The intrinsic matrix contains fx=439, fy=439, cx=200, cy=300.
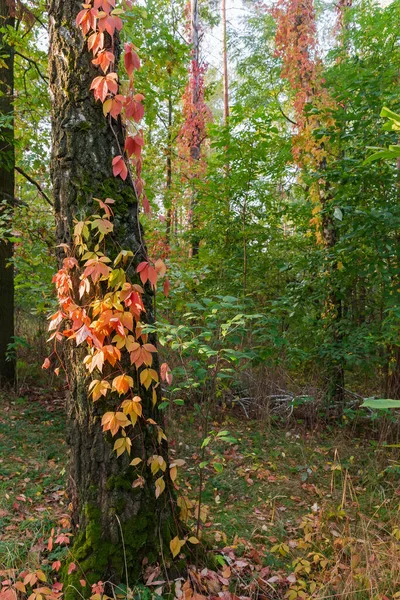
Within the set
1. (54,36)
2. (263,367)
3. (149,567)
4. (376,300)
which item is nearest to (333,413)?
(263,367)

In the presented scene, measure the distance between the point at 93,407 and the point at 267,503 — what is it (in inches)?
75.4

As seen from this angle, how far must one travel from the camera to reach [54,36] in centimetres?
211

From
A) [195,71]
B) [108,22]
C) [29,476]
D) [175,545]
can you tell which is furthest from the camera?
[195,71]

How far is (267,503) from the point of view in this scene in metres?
3.30

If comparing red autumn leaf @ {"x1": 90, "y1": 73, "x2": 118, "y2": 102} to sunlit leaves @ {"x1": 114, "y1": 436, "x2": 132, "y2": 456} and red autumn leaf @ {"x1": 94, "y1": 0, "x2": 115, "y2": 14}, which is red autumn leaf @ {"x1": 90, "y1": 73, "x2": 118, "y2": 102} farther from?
sunlit leaves @ {"x1": 114, "y1": 436, "x2": 132, "y2": 456}

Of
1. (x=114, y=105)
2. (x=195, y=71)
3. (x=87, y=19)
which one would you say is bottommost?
(x=114, y=105)

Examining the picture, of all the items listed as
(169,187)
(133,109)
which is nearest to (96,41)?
(133,109)

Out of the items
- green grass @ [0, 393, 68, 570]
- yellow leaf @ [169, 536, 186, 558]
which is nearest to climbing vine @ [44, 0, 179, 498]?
yellow leaf @ [169, 536, 186, 558]

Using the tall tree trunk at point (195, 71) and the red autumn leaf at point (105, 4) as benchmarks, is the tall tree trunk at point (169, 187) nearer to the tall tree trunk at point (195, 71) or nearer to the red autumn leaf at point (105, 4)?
the tall tree trunk at point (195, 71)

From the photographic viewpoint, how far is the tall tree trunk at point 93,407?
201cm

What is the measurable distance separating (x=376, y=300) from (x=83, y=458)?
3.81 m

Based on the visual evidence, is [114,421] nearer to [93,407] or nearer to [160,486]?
[93,407]

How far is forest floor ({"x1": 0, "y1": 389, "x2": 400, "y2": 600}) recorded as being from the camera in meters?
2.25

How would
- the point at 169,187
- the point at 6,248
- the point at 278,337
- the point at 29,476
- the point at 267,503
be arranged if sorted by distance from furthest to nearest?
1. the point at 169,187
2. the point at 6,248
3. the point at 278,337
4. the point at 29,476
5. the point at 267,503
